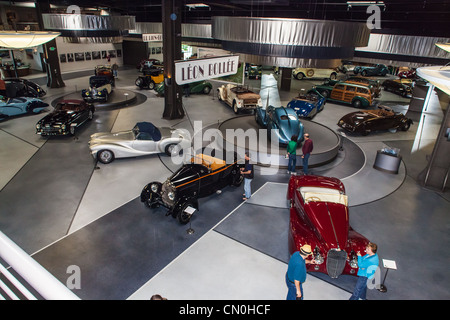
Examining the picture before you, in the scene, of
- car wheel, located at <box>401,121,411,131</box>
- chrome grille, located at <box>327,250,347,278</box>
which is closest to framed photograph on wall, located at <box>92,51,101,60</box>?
car wheel, located at <box>401,121,411,131</box>

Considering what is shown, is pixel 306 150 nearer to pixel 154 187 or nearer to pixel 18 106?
pixel 154 187

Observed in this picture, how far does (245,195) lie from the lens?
885 cm

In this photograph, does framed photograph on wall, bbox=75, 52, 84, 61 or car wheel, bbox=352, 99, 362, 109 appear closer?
car wheel, bbox=352, 99, 362, 109

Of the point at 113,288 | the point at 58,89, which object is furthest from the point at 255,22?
the point at 58,89

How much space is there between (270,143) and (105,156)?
6354mm

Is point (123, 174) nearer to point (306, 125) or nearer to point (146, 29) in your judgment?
point (306, 125)

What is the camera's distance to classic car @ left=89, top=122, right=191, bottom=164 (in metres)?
10.6

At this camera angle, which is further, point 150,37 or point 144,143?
point 150,37

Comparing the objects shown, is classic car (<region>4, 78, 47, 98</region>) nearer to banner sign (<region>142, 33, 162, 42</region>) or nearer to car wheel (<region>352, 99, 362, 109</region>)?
banner sign (<region>142, 33, 162, 42</region>)

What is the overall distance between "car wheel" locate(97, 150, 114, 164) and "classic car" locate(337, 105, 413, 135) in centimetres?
1091

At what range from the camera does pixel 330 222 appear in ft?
20.6

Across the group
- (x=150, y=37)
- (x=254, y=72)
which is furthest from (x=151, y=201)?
(x=254, y=72)

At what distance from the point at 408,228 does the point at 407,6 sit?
9.80 metres

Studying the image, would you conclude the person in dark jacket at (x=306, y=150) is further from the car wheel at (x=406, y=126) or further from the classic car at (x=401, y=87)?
the classic car at (x=401, y=87)
